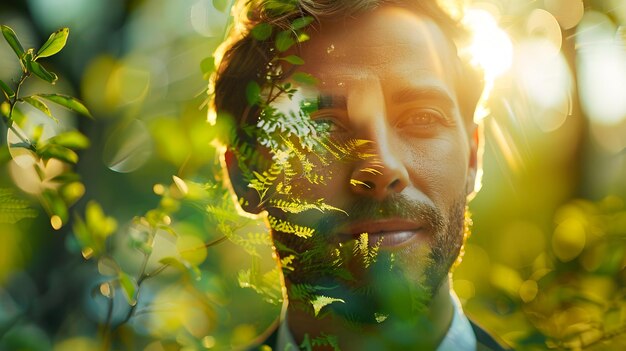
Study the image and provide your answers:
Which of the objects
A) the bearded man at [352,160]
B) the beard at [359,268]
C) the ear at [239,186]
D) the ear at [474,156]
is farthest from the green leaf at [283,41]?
the ear at [474,156]

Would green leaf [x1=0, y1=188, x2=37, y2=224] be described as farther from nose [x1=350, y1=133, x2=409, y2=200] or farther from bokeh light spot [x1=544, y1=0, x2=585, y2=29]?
bokeh light spot [x1=544, y1=0, x2=585, y2=29]

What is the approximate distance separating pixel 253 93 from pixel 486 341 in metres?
0.68

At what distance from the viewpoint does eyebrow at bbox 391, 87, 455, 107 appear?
1399 millimetres

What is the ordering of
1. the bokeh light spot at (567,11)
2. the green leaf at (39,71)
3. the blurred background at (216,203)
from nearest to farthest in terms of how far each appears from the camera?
the green leaf at (39,71)
the blurred background at (216,203)
the bokeh light spot at (567,11)

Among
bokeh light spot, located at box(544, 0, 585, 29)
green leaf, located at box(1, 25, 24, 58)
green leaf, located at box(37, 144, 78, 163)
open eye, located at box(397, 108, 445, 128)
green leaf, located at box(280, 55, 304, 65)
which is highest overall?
green leaf, located at box(1, 25, 24, 58)

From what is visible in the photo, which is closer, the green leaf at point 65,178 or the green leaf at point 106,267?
the green leaf at point 65,178

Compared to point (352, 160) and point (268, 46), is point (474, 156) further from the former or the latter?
point (268, 46)

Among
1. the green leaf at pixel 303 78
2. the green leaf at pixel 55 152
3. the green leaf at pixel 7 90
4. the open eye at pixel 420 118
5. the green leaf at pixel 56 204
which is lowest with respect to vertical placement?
the open eye at pixel 420 118

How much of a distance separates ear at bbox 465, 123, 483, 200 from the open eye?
0.08 m

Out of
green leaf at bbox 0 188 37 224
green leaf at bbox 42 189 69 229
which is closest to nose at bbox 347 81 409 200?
green leaf at bbox 42 189 69 229

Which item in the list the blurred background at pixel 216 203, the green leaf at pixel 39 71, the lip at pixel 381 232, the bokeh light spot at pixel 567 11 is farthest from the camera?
the bokeh light spot at pixel 567 11

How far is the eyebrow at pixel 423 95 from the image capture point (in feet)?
4.59

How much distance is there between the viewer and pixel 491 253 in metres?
1.34

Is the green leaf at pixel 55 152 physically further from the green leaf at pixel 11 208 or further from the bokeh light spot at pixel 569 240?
the bokeh light spot at pixel 569 240
